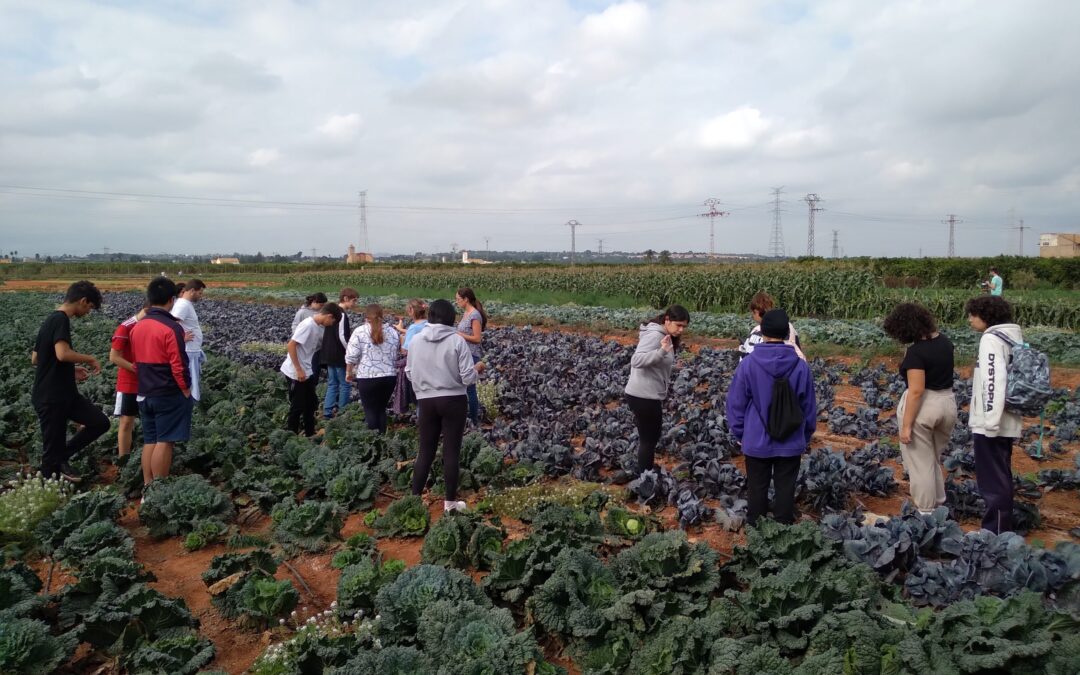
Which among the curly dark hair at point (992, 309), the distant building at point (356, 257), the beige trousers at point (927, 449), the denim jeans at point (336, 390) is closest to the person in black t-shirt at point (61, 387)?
the denim jeans at point (336, 390)

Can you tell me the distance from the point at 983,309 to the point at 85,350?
1739 cm

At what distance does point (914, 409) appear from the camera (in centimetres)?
492

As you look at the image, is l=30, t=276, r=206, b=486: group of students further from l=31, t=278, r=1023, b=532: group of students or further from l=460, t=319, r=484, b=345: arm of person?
l=460, t=319, r=484, b=345: arm of person

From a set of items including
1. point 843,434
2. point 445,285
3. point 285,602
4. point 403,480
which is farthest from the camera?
point 445,285

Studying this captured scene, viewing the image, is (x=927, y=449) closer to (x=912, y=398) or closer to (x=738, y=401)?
(x=912, y=398)

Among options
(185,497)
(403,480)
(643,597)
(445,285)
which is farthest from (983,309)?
(445,285)

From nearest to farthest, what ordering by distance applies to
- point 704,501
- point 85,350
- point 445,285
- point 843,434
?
point 704,501 → point 843,434 → point 85,350 → point 445,285

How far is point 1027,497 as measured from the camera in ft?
19.6

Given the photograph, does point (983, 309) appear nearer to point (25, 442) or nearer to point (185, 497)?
point (185, 497)

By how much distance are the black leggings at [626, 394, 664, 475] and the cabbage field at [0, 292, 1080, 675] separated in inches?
12.0

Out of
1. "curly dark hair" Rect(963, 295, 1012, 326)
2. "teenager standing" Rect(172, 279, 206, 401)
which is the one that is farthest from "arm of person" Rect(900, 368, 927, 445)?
"teenager standing" Rect(172, 279, 206, 401)

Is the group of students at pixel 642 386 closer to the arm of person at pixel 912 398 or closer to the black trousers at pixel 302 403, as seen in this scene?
the arm of person at pixel 912 398

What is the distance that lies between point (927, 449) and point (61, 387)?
7892 millimetres

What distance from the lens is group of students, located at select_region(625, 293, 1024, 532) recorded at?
451 centimetres
